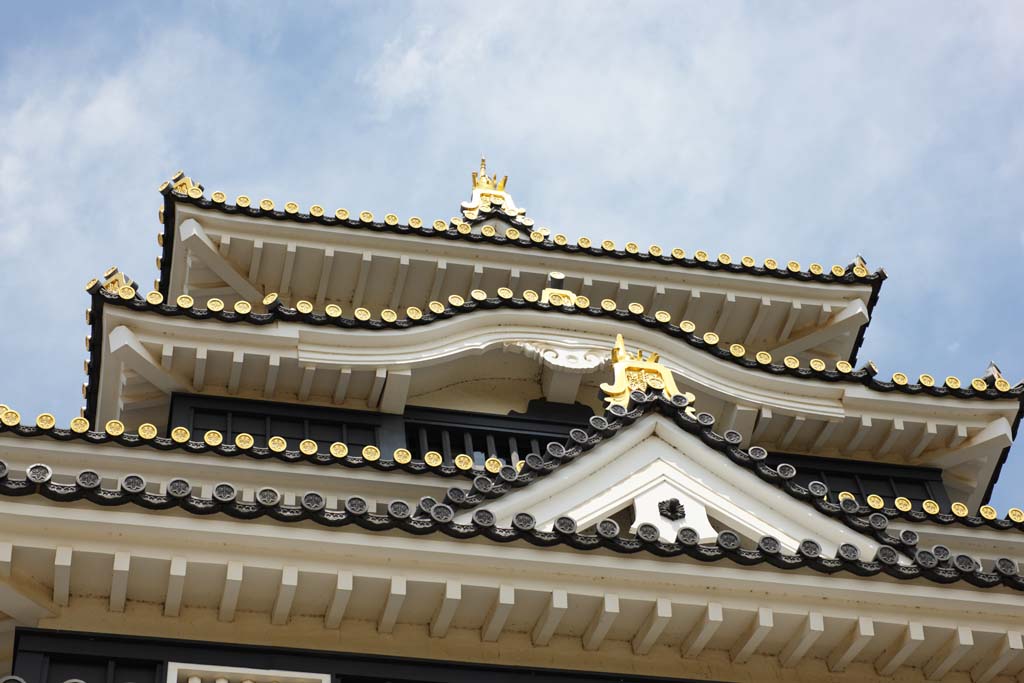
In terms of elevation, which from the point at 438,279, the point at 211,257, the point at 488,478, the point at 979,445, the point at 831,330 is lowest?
the point at 488,478

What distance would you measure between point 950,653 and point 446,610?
374 cm

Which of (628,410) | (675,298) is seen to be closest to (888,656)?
(628,410)

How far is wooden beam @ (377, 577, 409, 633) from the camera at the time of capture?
31.8ft

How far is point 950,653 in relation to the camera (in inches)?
410

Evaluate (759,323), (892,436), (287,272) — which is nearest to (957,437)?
(892,436)

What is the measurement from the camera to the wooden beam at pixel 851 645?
10.2 meters

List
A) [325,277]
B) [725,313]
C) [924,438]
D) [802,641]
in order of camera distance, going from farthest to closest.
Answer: [725,313], [325,277], [924,438], [802,641]

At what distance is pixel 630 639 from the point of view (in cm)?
1043

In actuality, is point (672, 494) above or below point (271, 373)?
below

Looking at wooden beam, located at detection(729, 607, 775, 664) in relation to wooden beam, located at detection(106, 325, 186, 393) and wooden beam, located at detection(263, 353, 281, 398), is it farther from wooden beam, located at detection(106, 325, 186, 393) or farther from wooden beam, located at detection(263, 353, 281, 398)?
wooden beam, located at detection(106, 325, 186, 393)

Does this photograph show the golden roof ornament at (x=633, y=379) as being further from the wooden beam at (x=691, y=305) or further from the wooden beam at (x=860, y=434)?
the wooden beam at (x=691, y=305)

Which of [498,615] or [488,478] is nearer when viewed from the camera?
[498,615]

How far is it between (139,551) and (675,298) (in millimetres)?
9727

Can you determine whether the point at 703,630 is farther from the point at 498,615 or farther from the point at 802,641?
the point at 498,615
